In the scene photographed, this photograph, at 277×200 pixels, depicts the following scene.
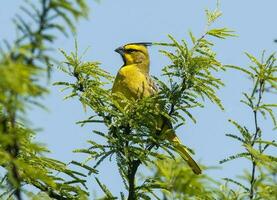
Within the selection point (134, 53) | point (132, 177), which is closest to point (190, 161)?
point (132, 177)

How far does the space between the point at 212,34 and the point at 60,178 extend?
1622 mm

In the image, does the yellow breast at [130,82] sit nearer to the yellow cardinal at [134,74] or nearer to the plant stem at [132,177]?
the yellow cardinal at [134,74]

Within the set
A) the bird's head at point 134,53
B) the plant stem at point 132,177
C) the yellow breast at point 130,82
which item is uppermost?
the bird's head at point 134,53

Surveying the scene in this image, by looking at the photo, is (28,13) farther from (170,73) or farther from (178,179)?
(170,73)

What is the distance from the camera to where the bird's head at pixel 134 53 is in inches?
318

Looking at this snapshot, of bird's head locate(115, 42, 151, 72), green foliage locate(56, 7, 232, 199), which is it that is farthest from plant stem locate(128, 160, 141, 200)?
bird's head locate(115, 42, 151, 72)

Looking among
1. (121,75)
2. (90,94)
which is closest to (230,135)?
(90,94)

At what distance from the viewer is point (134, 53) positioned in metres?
8.16

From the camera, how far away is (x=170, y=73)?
451cm

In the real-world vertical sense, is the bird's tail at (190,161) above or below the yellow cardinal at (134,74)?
below

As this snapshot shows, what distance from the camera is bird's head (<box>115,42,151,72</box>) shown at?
8.08 metres

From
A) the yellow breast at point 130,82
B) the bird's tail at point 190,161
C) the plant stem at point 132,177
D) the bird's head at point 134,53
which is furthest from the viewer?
the bird's head at point 134,53

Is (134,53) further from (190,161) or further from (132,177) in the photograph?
(132,177)

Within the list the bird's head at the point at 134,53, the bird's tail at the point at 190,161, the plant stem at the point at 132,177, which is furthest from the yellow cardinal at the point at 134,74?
the plant stem at the point at 132,177
